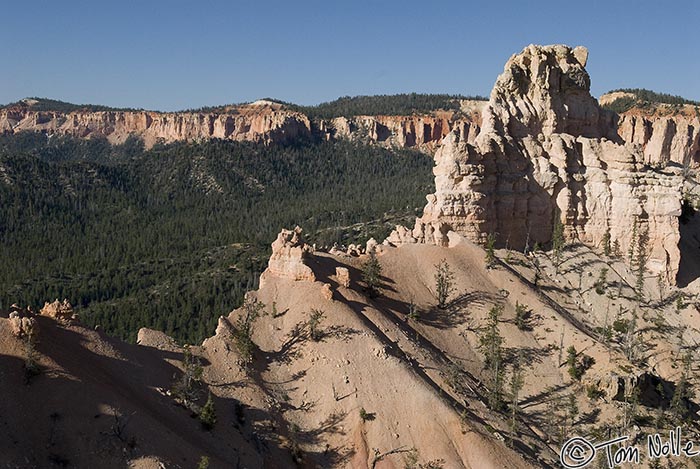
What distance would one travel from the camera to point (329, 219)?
142750 mm

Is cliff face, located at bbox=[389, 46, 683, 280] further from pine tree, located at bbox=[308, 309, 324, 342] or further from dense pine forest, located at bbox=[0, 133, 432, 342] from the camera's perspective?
dense pine forest, located at bbox=[0, 133, 432, 342]

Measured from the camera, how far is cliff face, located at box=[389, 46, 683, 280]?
56125mm

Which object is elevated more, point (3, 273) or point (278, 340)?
point (278, 340)

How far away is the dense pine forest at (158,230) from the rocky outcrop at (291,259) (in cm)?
2372

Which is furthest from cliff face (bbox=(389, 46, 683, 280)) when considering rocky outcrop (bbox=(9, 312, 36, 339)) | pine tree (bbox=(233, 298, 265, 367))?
rocky outcrop (bbox=(9, 312, 36, 339))

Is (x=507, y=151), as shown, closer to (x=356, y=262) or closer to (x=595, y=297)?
(x=595, y=297)

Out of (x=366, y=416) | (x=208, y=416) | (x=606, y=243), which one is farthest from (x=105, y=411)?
(x=606, y=243)

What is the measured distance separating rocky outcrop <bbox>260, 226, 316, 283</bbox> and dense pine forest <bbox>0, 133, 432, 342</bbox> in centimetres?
2372

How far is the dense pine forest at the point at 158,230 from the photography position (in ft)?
281

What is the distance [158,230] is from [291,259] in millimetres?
110785

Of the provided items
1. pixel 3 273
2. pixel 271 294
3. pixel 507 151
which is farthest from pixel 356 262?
pixel 3 273

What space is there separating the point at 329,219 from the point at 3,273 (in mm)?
70428

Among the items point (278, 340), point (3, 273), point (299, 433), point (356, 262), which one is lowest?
point (3, 273)

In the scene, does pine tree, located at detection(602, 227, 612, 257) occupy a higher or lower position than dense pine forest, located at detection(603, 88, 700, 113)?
lower
